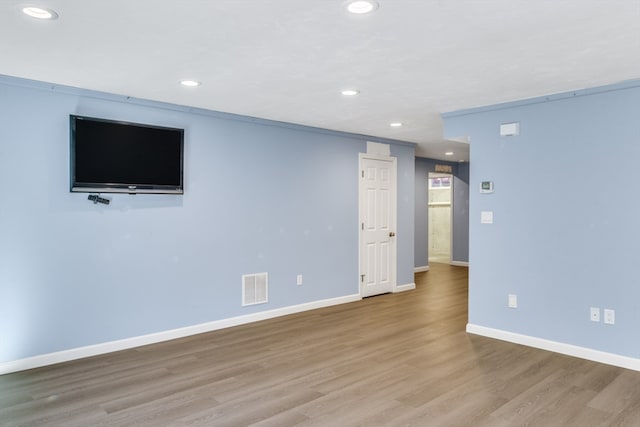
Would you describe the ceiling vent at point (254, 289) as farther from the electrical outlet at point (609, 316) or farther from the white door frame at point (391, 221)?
the electrical outlet at point (609, 316)

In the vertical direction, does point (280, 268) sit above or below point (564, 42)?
below

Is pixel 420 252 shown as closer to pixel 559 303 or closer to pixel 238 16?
pixel 559 303

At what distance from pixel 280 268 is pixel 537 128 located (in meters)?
3.29

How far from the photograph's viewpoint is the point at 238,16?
97.5 inches

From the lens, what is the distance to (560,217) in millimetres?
4191

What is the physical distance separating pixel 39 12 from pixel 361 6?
5.79 ft

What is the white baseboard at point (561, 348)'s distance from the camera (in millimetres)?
3771

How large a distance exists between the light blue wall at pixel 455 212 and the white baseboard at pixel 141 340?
4.16 meters

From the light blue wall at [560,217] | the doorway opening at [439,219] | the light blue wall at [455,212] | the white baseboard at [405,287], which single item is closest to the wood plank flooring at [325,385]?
the light blue wall at [560,217]

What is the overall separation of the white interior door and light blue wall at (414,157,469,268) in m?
2.57

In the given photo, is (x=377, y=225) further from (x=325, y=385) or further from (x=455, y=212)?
(x=455, y=212)

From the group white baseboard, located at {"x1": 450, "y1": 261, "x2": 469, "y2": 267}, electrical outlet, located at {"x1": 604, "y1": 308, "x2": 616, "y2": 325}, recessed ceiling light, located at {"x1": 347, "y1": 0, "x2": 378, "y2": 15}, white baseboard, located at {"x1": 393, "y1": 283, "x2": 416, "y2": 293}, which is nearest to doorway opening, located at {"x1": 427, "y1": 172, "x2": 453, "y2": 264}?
white baseboard, located at {"x1": 450, "y1": 261, "x2": 469, "y2": 267}

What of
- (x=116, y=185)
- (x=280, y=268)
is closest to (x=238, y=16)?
(x=116, y=185)

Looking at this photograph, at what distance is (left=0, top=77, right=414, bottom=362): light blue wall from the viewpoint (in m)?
3.73
